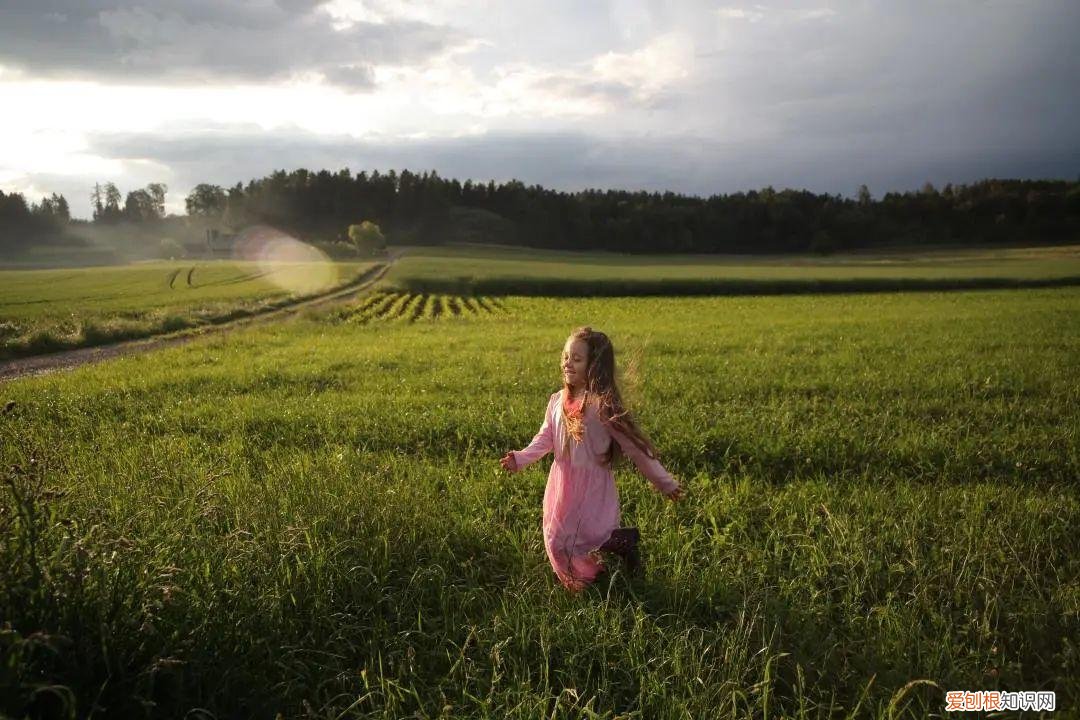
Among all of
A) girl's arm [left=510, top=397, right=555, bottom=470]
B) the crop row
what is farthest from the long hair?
the crop row

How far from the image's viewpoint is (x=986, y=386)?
10.2 meters

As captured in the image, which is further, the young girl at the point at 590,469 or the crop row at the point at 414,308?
the crop row at the point at 414,308

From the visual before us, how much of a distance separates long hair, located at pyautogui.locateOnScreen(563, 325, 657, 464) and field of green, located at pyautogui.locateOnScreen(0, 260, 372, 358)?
21798mm

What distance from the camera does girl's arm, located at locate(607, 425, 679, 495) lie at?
4164 millimetres

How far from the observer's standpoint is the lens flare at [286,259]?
169ft

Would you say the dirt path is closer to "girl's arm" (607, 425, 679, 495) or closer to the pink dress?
the pink dress

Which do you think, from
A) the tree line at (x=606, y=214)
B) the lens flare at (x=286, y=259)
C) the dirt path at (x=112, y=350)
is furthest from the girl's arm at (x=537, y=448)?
the tree line at (x=606, y=214)

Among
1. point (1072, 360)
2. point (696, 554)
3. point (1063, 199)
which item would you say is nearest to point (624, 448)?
point (696, 554)

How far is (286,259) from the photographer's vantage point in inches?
3381

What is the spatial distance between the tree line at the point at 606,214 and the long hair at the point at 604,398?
106m

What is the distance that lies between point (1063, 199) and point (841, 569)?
124946mm

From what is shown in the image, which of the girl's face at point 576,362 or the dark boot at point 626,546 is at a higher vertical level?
the girl's face at point 576,362

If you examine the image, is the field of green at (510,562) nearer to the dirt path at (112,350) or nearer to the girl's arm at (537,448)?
the girl's arm at (537,448)

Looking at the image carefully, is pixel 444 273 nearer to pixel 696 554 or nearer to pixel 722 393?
pixel 722 393
